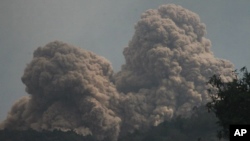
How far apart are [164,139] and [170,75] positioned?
25.0 metres

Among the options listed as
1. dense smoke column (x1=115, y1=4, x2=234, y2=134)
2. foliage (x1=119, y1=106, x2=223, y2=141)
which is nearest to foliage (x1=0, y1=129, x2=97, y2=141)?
foliage (x1=119, y1=106, x2=223, y2=141)

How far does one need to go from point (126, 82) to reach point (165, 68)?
8713mm

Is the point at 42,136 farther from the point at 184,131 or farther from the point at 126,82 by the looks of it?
the point at 126,82

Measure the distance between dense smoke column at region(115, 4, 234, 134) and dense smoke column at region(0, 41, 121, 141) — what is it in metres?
4.97

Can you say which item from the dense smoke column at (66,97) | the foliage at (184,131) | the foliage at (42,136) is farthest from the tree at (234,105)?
the dense smoke column at (66,97)

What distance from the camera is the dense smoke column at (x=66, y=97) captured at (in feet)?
243

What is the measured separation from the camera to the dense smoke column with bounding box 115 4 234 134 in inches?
3120

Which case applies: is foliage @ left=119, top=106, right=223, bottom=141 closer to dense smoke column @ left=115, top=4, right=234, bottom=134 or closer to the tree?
dense smoke column @ left=115, top=4, right=234, bottom=134

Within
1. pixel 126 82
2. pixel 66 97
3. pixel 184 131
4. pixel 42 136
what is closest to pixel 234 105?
pixel 184 131

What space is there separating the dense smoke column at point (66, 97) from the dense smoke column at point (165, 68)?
16.3 feet

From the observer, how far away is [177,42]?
8712cm

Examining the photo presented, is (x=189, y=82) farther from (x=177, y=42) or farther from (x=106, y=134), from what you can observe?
(x=106, y=134)

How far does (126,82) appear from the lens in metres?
87.1

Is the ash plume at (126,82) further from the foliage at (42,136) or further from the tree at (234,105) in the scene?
the tree at (234,105)
